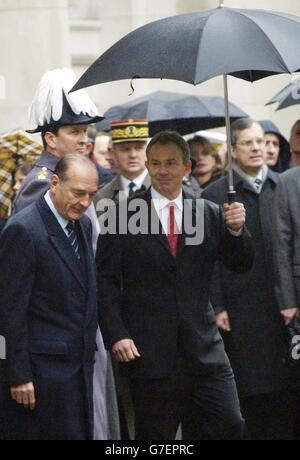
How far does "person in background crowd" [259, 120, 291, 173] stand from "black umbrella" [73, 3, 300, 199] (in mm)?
3737

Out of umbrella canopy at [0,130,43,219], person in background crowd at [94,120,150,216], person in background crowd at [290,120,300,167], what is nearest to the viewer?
umbrella canopy at [0,130,43,219]

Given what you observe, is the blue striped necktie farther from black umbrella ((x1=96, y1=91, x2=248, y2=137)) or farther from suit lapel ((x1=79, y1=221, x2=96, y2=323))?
black umbrella ((x1=96, y1=91, x2=248, y2=137))

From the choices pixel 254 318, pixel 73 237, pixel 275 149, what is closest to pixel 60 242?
pixel 73 237

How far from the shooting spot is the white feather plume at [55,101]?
8258 millimetres

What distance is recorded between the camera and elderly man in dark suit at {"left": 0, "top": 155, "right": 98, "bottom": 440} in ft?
24.3

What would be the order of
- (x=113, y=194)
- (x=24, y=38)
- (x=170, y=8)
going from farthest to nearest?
1. (x=170, y=8)
2. (x=24, y=38)
3. (x=113, y=194)

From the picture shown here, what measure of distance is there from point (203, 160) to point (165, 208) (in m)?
3.49

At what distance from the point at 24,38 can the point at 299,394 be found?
4.95 meters

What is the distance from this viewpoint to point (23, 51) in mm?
13531

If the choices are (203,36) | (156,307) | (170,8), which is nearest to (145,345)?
(156,307)

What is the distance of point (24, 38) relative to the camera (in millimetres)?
13555

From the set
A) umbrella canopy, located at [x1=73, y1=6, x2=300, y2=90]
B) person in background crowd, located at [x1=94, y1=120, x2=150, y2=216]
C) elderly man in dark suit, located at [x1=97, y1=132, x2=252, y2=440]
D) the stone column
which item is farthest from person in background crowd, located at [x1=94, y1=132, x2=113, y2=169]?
umbrella canopy, located at [x1=73, y1=6, x2=300, y2=90]

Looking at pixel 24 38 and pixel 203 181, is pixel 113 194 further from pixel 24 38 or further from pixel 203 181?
pixel 24 38

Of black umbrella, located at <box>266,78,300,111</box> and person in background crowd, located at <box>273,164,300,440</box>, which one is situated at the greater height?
black umbrella, located at <box>266,78,300,111</box>
